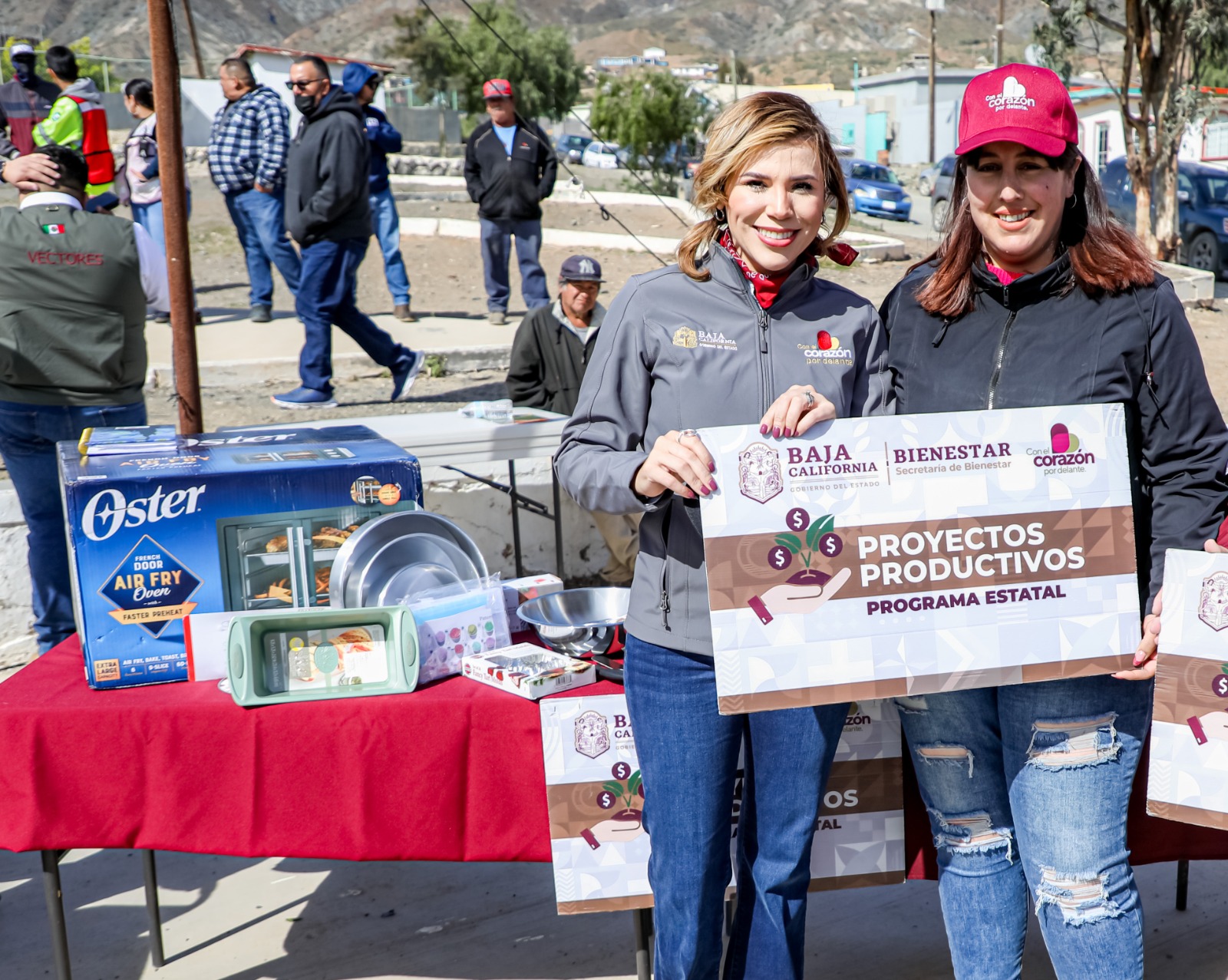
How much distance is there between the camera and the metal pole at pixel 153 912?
117 inches

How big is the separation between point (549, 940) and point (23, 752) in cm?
145

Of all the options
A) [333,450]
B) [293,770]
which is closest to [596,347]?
[333,450]

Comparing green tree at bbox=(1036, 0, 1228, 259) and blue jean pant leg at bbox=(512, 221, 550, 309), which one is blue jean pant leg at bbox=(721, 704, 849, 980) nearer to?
blue jean pant leg at bbox=(512, 221, 550, 309)

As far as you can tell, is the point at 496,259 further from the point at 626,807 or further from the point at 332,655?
the point at 626,807

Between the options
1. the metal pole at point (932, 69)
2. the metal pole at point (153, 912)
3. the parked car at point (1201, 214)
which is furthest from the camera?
the metal pole at point (932, 69)

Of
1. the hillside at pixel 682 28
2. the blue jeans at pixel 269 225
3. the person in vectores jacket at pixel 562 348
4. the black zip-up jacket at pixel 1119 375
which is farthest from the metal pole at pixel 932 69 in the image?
the hillside at pixel 682 28

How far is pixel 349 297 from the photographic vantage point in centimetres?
687

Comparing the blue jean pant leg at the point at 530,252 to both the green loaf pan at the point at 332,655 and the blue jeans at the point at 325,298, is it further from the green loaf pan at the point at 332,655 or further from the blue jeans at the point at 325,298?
the green loaf pan at the point at 332,655

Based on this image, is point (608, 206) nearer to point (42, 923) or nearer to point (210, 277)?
point (210, 277)

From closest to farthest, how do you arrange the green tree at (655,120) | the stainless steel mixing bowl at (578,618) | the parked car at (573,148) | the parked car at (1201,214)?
1. the stainless steel mixing bowl at (578,618)
2. the parked car at (1201,214)
3. the green tree at (655,120)
4. the parked car at (573,148)

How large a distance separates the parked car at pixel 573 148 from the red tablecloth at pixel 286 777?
120ft

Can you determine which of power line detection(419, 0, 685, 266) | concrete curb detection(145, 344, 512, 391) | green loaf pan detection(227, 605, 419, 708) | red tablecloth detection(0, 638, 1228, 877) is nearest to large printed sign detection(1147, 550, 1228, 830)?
red tablecloth detection(0, 638, 1228, 877)

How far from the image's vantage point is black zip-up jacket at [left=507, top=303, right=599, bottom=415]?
5617 mm

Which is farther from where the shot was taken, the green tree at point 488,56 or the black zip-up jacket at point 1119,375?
the green tree at point 488,56
